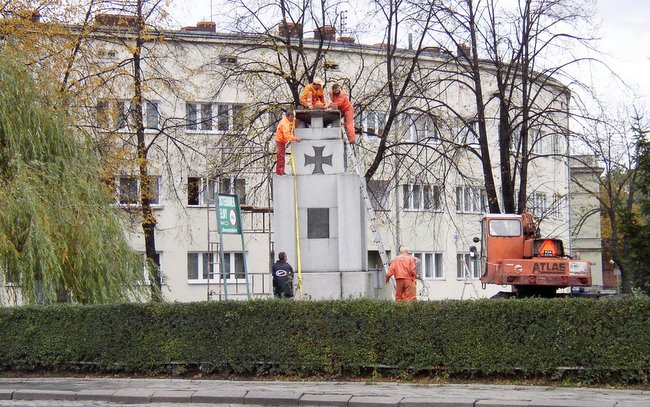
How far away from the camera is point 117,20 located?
3103cm

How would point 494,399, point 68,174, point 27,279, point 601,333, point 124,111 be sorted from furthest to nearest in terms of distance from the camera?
point 124,111 < point 68,174 < point 27,279 < point 601,333 < point 494,399

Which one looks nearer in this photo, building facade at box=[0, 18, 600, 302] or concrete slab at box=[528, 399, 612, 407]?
concrete slab at box=[528, 399, 612, 407]

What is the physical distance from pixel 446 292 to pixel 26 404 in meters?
31.2

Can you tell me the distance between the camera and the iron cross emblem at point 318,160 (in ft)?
63.6

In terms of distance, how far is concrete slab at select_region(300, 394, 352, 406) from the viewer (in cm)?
1338

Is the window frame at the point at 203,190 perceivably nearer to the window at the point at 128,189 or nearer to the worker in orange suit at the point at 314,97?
the window at the point at 128,189

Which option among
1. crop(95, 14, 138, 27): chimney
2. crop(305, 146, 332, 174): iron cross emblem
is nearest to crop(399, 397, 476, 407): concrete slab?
crop(305, 146, 332, 174): iron cross emblem

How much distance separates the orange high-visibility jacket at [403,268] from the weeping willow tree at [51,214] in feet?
18.5

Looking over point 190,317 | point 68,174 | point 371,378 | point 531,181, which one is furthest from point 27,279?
point 531,181

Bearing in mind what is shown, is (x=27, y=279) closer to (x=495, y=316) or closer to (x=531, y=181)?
(x=495, y=316)

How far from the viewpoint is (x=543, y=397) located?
1333cm

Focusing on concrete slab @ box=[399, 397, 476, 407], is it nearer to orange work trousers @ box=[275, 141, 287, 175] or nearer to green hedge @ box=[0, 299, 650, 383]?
green hedge @ box=[0, 299, 650, 383]

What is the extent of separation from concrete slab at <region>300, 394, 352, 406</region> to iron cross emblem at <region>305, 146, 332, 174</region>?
6622mm

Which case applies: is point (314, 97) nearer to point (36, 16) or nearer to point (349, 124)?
point (349, 124)
